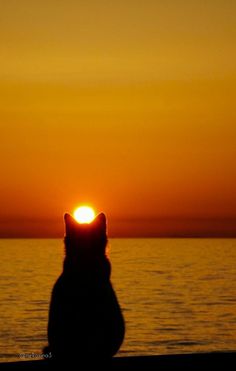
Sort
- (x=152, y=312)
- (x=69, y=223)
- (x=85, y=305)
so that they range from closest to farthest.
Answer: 1. (x=85, y=305)
2. (x=69, y=223)
3. (x=152, y=312)

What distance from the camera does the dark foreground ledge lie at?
649 cm

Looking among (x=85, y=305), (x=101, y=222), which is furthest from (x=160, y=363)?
(x=101, y=222)

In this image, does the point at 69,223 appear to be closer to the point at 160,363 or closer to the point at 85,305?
the point at 85,305

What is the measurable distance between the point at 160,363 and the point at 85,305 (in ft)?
2.67

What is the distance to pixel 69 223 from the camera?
726 centimetres

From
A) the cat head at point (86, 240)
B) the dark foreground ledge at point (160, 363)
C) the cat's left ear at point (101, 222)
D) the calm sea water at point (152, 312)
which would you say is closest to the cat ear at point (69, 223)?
the cat head at point (86, 240)

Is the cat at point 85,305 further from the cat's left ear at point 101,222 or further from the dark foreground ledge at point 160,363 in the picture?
the dark foreground ledge at point 160,363

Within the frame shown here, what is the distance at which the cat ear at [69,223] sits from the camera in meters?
7.21

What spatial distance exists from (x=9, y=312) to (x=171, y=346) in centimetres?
1329

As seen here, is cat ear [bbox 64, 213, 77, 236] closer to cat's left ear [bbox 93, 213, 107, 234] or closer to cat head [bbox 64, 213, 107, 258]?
cat head [bbox 64, 213, 107, 258]

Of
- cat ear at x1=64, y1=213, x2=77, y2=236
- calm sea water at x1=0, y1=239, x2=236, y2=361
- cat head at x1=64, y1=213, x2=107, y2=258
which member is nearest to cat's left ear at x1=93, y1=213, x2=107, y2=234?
cat head at x1=64, y1=213, x2=107, y2=258

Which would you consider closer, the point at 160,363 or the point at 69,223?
the point at 160,363

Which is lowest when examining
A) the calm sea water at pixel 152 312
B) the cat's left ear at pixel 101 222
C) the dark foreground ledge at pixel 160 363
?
the dark foreground ledge at pixel 160 363

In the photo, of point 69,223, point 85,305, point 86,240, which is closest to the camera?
point 85,305
